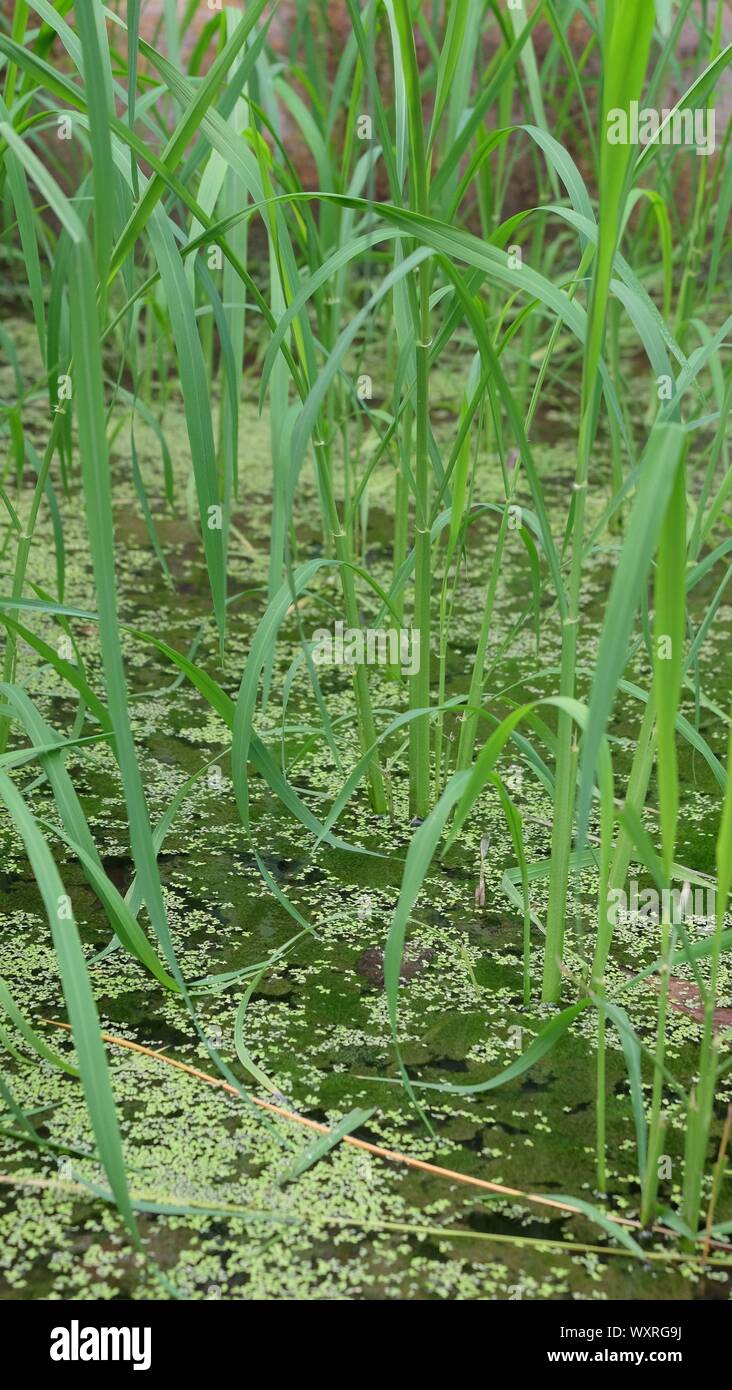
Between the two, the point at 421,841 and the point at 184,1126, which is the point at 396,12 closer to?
the point at 421,841

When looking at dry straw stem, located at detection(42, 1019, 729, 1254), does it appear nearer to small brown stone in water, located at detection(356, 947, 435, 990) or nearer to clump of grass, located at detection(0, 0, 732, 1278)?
clump of grass, located at detection(0, 0, 732, 1278)

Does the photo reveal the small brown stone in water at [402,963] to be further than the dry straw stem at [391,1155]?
Yes

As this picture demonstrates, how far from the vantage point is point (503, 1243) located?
866 millimetres

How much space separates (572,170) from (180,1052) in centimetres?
69

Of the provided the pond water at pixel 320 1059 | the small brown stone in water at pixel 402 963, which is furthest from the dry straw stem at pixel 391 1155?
the small brown stone in water at pixel 402 963

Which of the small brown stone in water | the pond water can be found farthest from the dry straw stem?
the small brown stone in water

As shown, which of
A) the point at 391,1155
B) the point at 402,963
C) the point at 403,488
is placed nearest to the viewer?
the point at 391,1155

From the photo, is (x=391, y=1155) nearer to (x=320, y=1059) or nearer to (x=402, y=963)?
(x=320, y=1059)

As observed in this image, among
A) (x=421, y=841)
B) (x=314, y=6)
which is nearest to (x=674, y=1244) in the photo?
(x=421, y=841)

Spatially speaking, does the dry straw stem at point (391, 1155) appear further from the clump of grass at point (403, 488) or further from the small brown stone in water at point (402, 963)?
the small brown stone in water at point (402, 963)

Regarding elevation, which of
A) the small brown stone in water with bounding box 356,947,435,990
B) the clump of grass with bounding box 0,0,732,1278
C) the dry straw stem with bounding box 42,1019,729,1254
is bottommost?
the dry straw stem with bounding box 42,1019,729,1254

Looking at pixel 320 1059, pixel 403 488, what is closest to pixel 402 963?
pixel 320 1059

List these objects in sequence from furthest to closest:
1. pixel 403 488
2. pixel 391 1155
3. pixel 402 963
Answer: pixel 403 488 < pixel 402 963 < pixel 391 1155
